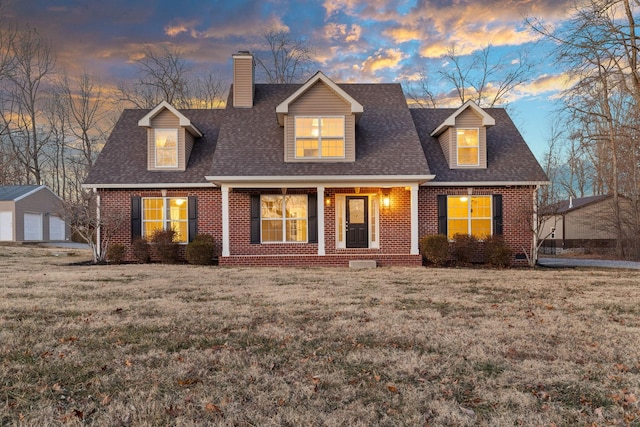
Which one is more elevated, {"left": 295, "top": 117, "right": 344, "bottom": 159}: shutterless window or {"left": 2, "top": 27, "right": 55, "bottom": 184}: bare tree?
{"left": 2, "top": 27, "right": 55, "bottom": 184}: bare tree

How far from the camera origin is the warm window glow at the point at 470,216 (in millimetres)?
15164

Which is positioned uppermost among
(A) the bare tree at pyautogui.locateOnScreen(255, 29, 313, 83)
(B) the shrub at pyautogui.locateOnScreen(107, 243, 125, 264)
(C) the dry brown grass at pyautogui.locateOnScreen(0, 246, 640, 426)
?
(A) the bare tree at pyautogui.locateOnScreen(255, 29, 313, 83)

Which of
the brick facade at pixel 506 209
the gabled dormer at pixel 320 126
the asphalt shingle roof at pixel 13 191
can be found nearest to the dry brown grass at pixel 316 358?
the brick facade at pixel 506 209

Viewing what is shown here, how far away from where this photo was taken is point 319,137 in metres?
14.7

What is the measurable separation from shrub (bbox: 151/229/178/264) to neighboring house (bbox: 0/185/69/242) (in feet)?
54.4

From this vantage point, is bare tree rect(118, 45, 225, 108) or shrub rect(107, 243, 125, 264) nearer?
shrub rect(107, 243, 125, 264)

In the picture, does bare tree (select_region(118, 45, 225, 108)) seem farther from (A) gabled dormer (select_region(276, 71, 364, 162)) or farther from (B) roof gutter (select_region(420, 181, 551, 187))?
(B) roof gutter (select_region(420, 181, 551, 187))

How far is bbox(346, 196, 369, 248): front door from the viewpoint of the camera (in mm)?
15328

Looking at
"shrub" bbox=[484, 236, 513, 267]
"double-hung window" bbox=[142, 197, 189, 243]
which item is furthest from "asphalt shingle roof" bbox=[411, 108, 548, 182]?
"double-hung window" bbox=[142, 197, 189, 243]

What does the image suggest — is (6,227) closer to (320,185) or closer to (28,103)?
(28,103)

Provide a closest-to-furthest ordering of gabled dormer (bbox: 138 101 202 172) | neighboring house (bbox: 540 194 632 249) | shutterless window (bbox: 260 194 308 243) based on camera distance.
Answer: shutterless window (bbox: 260 194 308 243) → gabled dormer (bbox: 138 101 202 172) → neighboring house (bbox: 540 194 632 249)

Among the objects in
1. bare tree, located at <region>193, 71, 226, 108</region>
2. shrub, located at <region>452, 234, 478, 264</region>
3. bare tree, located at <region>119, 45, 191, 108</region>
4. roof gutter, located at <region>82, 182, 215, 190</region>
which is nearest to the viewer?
shrub, located at <region>452, 234, 478, 264</region>

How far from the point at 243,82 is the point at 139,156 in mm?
5100

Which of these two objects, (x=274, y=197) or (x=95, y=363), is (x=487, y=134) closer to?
(x=274, y=197)
